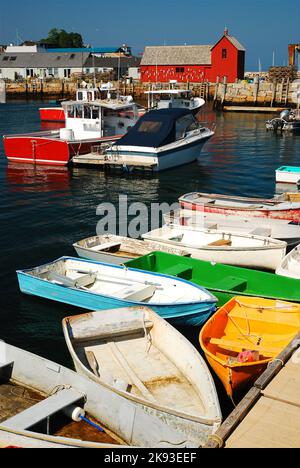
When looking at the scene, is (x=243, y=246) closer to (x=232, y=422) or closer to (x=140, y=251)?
(x=140, y=251)

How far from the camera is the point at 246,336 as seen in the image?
10.8 meters

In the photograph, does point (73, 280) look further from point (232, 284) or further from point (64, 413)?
point (64, 413)

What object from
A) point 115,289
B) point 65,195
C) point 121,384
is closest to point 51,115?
point 65,195

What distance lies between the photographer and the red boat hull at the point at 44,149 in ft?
97.0

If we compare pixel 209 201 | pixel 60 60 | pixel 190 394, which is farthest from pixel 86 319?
pixel 60 60

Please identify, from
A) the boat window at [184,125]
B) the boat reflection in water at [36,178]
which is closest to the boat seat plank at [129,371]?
the boat reflection in water at [36,178]

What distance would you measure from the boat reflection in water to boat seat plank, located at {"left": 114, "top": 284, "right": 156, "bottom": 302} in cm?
1403

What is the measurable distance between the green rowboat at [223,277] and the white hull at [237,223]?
2530 mm

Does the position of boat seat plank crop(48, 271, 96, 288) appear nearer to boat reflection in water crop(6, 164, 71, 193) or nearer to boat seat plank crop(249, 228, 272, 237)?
boat seat plank crop(249, 228, 272, 237)

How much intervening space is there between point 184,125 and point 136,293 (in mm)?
18984

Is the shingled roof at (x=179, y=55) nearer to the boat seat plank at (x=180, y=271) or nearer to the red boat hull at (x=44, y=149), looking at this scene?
the red boat hull at (x=44, y=149)

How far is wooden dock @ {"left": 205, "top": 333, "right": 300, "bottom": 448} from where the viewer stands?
22.9 ft

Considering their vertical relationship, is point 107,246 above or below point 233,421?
above
